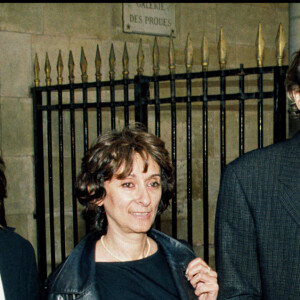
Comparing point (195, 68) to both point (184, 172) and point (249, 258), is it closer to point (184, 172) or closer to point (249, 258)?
point (184, 172)

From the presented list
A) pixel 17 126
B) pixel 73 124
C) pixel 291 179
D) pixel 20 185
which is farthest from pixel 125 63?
pixel 291 179

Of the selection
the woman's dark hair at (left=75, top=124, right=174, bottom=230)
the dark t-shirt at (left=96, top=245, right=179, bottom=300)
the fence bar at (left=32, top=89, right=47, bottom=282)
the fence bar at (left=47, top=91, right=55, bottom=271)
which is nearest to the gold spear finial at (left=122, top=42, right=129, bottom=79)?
the fence bar at (left=47, top=91, right=55, bottom=271)

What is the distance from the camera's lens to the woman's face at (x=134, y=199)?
7.52ft

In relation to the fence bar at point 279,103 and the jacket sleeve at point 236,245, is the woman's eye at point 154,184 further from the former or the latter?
the fence bar at point 279,103

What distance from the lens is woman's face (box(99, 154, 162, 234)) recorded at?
229 cm

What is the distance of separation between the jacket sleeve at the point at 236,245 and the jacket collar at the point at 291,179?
A: 0.11 meters

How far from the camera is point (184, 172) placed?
589 centimetres

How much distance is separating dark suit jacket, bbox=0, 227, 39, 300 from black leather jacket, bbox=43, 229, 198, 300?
0.09m

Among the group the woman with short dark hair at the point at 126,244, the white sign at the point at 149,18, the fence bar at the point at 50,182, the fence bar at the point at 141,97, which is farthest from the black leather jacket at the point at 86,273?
the white sign at the point at 149,18

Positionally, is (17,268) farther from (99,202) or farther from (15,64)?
(15,64)

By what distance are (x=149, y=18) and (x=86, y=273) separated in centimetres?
401

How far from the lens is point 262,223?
77.3 inches

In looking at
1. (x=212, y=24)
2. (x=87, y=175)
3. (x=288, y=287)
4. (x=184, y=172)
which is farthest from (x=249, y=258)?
(x=212, y=24)

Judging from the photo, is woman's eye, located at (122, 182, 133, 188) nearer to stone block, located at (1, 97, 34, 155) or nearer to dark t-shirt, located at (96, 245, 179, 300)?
dark t-shirt, located at (96, 245, 179, 300)
